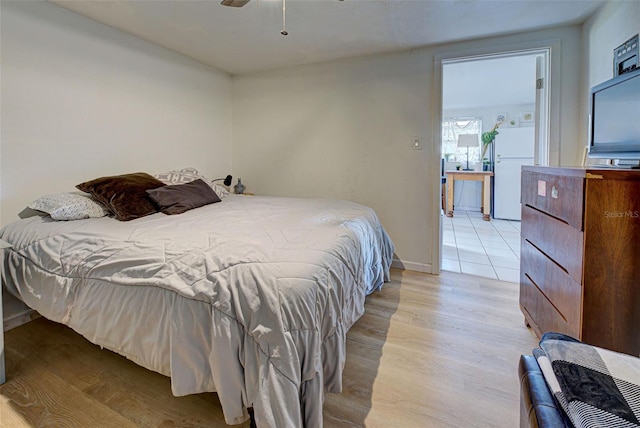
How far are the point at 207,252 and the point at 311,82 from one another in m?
2.74

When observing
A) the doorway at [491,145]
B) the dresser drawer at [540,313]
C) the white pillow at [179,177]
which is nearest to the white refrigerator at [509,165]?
the doorway at [491,145]

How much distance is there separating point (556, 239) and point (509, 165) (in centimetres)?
476

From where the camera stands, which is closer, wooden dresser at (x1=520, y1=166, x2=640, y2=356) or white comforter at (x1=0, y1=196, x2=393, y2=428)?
white comforter at (x1=0, y1=196, x2=393, y2=428)

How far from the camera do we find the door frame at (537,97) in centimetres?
256

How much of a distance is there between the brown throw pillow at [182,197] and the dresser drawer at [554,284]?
2333mm

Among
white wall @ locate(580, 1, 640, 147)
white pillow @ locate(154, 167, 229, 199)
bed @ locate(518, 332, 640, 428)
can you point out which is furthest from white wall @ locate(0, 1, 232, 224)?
white wall @ locate(580, 1, 640, 147)

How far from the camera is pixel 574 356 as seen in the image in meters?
0.72

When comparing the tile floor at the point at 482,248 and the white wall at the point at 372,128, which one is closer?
the white wall at the point at 372,128

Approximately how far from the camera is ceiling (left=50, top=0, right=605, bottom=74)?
2160 millimetres

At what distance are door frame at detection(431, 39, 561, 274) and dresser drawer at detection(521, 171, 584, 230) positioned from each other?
1.05m

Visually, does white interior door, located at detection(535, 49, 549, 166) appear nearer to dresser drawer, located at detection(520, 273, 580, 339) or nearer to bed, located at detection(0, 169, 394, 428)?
dresser drawer, located at detection(520, 273, 580, 339)

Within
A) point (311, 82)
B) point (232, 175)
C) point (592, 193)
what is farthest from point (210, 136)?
point (592, 193)

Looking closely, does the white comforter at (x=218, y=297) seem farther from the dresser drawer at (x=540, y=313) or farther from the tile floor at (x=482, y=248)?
the tile floor at (x=482, y=248)

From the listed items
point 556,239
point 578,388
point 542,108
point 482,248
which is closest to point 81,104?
point 578,388
